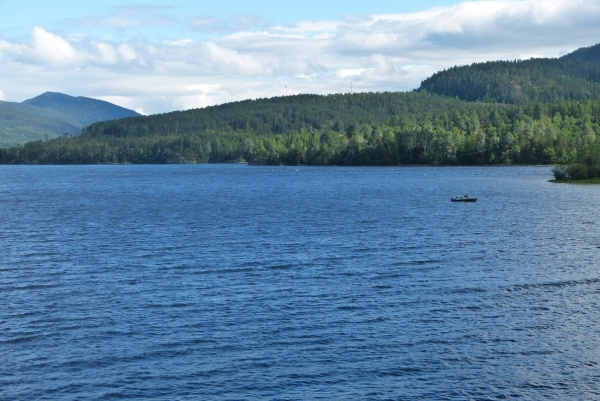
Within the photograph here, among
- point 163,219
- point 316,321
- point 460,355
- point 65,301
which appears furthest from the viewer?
point 163,219

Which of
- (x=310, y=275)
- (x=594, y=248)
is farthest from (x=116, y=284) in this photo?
(x=594, y=248)

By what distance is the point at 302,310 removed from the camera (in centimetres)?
4547

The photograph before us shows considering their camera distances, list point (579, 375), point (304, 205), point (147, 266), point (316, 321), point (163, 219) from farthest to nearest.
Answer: point (304, 205) → point (163, 219) → point (147, 266) → point (316, 321) → point (579, 375)

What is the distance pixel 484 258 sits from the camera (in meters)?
63.7

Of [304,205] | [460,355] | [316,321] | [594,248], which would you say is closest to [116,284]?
[316,321]

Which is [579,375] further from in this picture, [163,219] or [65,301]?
[163,219]

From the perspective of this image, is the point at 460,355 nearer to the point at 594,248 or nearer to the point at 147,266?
the point at 147,266

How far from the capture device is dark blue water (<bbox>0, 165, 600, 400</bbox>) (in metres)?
33.7

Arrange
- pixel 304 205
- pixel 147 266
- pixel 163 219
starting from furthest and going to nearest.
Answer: pixel 304 205 → pixel 163 219 → pixel 147 266

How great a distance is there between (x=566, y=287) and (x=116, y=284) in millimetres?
29721

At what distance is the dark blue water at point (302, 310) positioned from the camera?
3374 centimetres

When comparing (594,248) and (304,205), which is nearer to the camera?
(594,248)

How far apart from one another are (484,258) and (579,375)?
29.6 meters

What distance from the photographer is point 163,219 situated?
329ft
